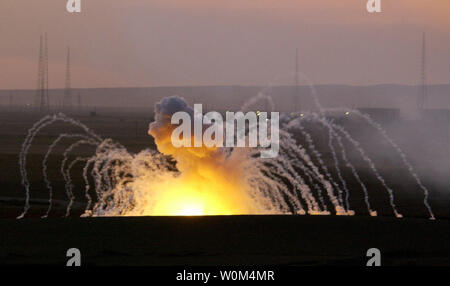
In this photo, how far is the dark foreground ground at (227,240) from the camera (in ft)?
61.3

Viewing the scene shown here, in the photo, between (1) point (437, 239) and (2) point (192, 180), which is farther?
(2) point (192, 180)

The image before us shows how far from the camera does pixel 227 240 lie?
2077cm

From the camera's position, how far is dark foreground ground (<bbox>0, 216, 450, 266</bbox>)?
61.3 ft

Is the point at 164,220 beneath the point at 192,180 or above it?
beneath

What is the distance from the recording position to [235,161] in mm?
29828

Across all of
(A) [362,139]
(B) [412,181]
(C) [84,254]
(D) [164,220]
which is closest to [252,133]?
(D) [164,220]

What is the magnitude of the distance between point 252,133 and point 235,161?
1.21m

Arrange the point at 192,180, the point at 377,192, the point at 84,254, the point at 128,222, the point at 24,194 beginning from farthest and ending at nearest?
the point at 377,192 → the point at 24,194 → the point at 192,180 → the point at 128,222 → the point at 84,254

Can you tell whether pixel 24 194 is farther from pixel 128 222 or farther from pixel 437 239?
pixel 437 239
